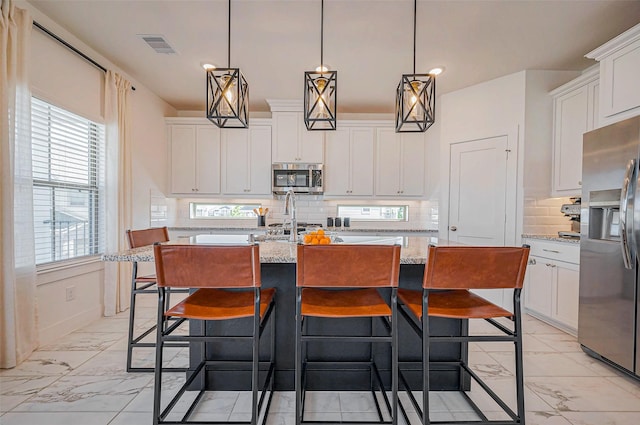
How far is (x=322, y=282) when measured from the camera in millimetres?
1398

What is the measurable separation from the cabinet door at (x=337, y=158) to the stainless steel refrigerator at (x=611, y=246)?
2.69 meters

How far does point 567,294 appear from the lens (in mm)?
2791

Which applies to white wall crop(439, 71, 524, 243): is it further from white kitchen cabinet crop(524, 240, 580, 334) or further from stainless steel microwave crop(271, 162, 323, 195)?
stainless steel microwave crop(271, 162, 323, 195)

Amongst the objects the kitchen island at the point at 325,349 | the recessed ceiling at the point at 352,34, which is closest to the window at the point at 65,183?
the recessed ceiling at the point at 352,34

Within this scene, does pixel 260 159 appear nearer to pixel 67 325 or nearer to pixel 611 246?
pixel 67 325

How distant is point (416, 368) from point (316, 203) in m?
3.14

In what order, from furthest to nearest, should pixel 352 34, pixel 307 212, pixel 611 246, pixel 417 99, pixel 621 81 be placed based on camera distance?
pixel 307 212, pixel 352 34, pixel 621 81, pixel 611 246, pixel 417 99

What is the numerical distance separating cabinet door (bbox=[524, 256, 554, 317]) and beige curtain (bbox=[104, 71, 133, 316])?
4181 mm

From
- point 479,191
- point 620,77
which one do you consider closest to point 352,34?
point 620,77

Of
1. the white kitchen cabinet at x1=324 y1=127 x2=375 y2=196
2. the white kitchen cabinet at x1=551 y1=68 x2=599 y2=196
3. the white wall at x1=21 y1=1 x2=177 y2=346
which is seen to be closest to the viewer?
the white wall at x1=21 y1=1 x2=177 y2=346

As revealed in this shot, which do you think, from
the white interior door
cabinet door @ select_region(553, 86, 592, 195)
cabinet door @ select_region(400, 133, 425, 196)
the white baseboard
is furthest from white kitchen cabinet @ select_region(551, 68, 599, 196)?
the white baseboard

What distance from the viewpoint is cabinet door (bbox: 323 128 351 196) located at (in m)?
4.50

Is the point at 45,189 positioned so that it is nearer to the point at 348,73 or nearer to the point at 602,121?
the point at 348,73

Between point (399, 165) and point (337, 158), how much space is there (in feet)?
2.99
